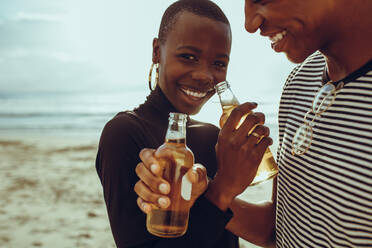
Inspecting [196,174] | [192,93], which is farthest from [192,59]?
[196,174]

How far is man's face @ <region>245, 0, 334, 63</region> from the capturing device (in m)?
1.39

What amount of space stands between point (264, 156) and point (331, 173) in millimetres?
384

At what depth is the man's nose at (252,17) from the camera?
57.8 inches

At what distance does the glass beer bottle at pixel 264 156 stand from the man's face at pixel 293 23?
36 cm

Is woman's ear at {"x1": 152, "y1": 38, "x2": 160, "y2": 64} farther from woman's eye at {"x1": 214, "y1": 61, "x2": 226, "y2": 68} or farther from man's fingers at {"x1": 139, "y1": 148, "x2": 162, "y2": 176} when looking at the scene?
man's fingers at {"x1": 139, "y1": 148, "x2": 162, "y2": 176}

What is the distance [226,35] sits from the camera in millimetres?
1957

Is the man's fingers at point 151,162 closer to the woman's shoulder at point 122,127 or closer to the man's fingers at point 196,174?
the man's fingers at point 196,174

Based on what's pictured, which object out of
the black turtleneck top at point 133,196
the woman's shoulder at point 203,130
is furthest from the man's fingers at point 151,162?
the woman's shoulder at point 203,130

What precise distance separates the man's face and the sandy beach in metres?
3.39

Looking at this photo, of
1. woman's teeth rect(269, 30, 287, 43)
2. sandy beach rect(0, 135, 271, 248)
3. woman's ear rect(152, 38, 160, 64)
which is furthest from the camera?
sandy beach rect(0, 135, 271, 248)

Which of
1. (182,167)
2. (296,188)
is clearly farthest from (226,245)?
(182,167)

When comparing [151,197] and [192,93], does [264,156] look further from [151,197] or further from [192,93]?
[151,197]

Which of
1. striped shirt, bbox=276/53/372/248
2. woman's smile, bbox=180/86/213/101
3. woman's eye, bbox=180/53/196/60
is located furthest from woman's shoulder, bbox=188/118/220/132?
striped shirt, bbox=276/53/372/248

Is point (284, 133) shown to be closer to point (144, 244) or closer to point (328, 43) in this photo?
point (328, 43)
